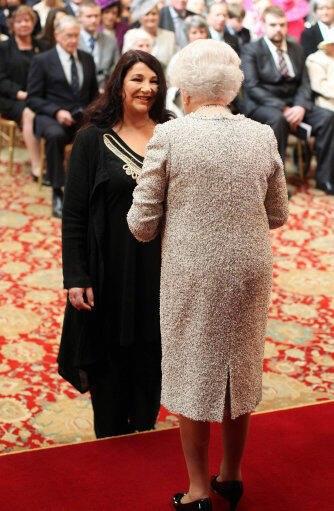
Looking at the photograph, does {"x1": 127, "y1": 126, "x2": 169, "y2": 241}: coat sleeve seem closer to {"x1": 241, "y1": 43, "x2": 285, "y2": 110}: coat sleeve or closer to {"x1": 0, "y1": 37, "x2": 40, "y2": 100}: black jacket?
{"x1": 241, "y1": 43, "x2": 285, "y2": 110}: coat sleeve

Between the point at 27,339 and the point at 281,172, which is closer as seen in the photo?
the point at 281,172

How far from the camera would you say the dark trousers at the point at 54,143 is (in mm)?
6418

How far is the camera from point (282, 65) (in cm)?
711

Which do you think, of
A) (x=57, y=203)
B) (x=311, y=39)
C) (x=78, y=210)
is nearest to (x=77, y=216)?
(x=78, y=210)

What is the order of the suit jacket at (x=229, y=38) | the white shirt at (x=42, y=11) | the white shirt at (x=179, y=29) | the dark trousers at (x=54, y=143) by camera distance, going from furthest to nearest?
the white shirt at (x=42, y=11)
the suit jacket at (x=229, y=38)
the white shirt at (x=179, y=29)
the dark trousers at (x=54, y=143)

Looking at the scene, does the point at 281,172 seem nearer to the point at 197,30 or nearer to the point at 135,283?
the point at 135,283

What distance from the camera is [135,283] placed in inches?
111

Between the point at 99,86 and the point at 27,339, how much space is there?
135 inches

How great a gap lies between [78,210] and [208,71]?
2.71 feet

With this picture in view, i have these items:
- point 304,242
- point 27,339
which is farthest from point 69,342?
point 304,242

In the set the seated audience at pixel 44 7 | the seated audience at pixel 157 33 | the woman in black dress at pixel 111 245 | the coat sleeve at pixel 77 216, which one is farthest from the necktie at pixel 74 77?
the coat sleeve at pixel 77 216

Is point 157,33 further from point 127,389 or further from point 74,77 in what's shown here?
point 127,389

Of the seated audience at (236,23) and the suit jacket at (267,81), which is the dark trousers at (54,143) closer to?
the suit jacket at (267,81)

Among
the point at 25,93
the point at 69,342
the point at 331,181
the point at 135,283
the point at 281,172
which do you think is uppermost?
the point at 281,172
